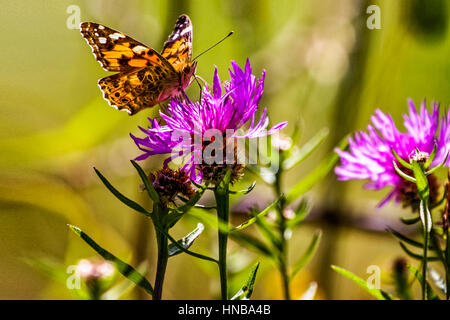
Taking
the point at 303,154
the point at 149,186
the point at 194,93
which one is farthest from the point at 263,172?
the point at 194,93

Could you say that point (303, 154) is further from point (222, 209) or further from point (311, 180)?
point (222, 209)

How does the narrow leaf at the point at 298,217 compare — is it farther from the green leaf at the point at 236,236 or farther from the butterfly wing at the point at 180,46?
the butterfly wing at the point at 180,46

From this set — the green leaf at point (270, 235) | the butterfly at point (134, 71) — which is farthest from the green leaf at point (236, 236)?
the butterfly at point (134, 71)

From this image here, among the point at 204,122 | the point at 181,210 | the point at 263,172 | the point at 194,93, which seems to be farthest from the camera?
the point at 194,93

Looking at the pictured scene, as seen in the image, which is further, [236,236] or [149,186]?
[236,236]

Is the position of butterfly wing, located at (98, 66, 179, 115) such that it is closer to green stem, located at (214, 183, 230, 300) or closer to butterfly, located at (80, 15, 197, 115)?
butterfly, located at (80, 15, 197, 115)
